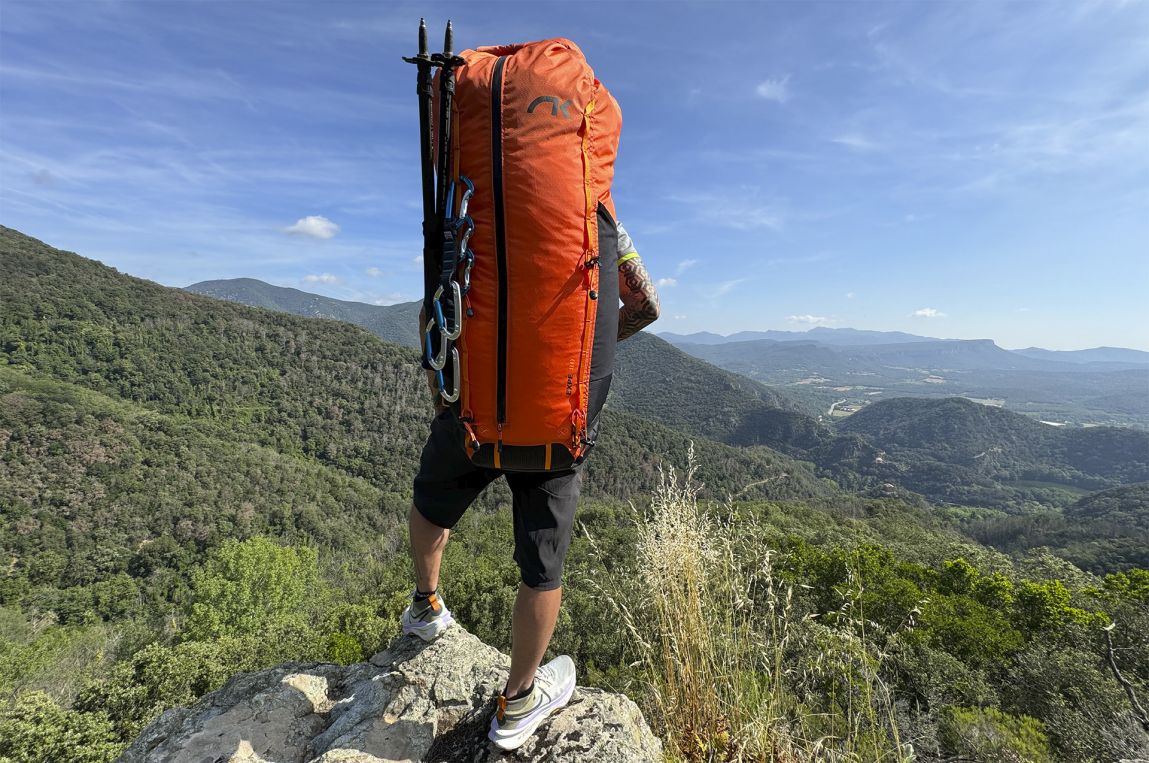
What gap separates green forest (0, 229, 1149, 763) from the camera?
2.65 meters

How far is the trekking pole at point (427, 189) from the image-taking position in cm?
149

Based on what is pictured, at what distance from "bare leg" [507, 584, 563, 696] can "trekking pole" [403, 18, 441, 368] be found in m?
0.92

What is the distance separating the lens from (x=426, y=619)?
7.96 ft

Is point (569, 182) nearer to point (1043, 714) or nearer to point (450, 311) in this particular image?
point (450, 311)

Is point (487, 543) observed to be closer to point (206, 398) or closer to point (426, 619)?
point (426, 619)

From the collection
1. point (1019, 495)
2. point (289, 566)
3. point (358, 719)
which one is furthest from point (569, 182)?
point (1019, 495)

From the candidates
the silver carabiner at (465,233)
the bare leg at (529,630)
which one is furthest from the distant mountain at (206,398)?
the silver carabiner at (465,233)

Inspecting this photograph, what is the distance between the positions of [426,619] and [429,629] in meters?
0.05

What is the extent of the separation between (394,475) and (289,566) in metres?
57.0

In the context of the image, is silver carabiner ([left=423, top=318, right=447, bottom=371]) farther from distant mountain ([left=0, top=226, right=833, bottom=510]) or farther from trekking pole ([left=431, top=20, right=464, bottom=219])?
distant mountain ([left=0, top=226, right=833, bottom=510])

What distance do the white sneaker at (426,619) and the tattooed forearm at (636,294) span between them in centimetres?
174

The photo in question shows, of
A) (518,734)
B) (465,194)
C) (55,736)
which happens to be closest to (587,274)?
(465,194)

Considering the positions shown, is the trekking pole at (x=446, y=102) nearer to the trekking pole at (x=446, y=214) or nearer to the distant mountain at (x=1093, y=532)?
the trekking pole at (x=446, y=214)

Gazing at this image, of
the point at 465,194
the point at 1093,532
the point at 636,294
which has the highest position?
the point at 465,194
